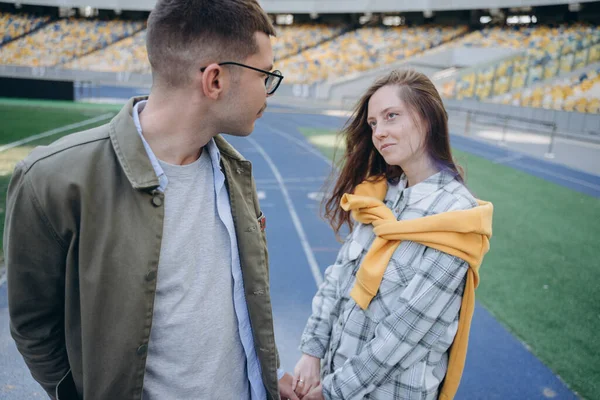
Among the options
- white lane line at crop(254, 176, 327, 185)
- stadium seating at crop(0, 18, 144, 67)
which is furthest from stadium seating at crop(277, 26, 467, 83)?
white lane line at crop(254, 176, 327, 185)

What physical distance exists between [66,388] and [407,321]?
1264 mm

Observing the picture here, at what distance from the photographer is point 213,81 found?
1.49 meters

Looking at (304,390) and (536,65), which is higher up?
(536,65)

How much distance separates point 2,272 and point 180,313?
384 centimetres

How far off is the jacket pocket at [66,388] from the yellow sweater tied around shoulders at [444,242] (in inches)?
43.7

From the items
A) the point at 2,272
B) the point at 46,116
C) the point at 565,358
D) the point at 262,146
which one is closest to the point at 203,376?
the point at 565,358

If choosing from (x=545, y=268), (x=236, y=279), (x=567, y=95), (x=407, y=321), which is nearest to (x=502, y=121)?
(x=567, y=95)

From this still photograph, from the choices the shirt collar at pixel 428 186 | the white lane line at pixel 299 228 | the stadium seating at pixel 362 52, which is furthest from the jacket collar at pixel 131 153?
the stadium seating at pixel 362 52

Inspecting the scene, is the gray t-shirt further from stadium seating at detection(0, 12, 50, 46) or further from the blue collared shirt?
stadium seating at detection(0, 12, 50, 46)

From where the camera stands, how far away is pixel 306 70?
34.6 metres

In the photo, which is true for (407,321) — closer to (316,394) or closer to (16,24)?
(316,394)

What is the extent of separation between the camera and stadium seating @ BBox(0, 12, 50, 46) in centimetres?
4300

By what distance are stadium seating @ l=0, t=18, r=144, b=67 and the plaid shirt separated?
44584mm

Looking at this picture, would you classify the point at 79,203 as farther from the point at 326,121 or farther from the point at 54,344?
the point at 326,121
